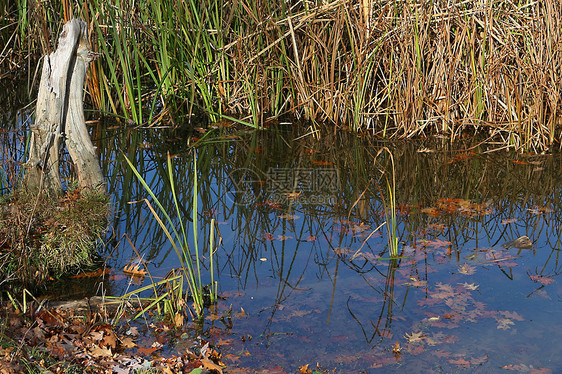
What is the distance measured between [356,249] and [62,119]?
7.30ft

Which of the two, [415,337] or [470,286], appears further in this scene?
[470,286]

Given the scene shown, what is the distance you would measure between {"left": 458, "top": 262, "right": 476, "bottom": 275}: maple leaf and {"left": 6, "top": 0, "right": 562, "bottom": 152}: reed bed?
8.72 feet

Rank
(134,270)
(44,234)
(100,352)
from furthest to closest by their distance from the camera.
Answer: (134,270), (44,234), (100,352)

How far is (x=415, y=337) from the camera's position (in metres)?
3.30

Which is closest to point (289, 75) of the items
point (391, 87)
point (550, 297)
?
point (391, 87)

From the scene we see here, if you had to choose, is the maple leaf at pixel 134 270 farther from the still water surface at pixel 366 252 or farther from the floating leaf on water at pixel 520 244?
the floating leaf on water at pixel 520 244

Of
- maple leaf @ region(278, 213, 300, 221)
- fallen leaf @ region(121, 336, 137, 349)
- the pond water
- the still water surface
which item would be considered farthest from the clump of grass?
maple leaf @ region(278, 213, 300, 221)

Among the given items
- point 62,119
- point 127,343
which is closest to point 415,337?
point 127,343

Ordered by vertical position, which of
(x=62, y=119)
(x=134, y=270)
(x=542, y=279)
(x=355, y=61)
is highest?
(x=355, y=61)

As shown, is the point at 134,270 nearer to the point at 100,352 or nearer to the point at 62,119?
the point at 100,352

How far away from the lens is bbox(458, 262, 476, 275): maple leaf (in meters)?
4.04

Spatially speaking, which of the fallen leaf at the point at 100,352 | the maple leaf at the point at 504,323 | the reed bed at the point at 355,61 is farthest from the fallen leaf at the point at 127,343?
the reed bed at the point at 355,61

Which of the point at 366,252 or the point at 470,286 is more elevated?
the point at 366,252

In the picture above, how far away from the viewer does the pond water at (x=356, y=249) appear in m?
3.25
